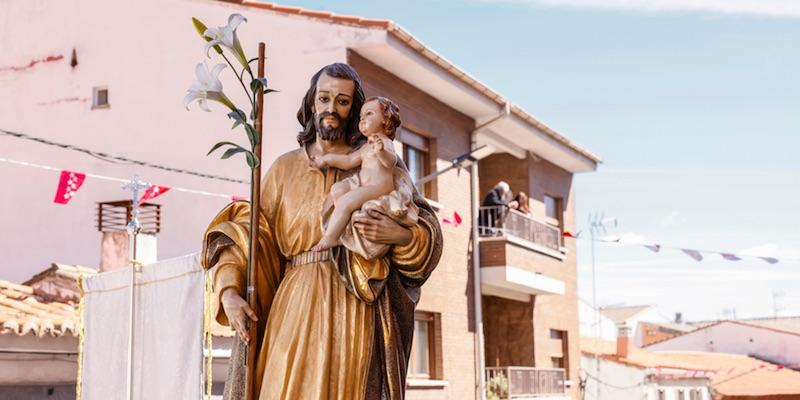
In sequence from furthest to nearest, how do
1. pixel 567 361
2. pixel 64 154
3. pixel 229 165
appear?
pixel 567 361, pixel 64 154, pixel 229 165

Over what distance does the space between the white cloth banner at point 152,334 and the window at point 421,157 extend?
359 inches

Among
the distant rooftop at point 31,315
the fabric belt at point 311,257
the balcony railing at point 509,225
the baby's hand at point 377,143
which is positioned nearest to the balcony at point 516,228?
the balcony railing at point 509,225

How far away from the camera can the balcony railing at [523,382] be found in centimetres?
2117

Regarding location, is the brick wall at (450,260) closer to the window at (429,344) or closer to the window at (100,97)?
the window at (429,344)

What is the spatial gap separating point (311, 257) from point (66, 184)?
10.7 meters

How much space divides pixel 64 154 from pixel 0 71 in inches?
82.4

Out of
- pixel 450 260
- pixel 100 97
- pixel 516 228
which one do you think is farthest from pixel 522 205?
pixel 100 97

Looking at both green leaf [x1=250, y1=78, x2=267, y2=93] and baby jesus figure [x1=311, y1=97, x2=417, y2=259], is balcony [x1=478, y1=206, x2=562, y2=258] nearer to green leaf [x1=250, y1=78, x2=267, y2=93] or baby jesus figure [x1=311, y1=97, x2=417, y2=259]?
baby jesus figure [x1=311, y1=97, x2=417, y2=259]

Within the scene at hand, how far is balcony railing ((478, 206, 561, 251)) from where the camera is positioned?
69.4ft

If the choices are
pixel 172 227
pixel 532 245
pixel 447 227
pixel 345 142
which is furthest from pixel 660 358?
pixel 345 142

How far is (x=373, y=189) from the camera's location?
4.29 m

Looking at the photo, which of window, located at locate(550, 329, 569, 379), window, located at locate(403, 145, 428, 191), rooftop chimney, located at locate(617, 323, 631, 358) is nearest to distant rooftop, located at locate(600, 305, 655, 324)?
rooftop chimney, located at locate(617, 323, 631, 358)

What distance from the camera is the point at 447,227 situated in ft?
65.4

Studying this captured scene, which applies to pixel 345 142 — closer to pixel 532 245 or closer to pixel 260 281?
pixel 260 281
